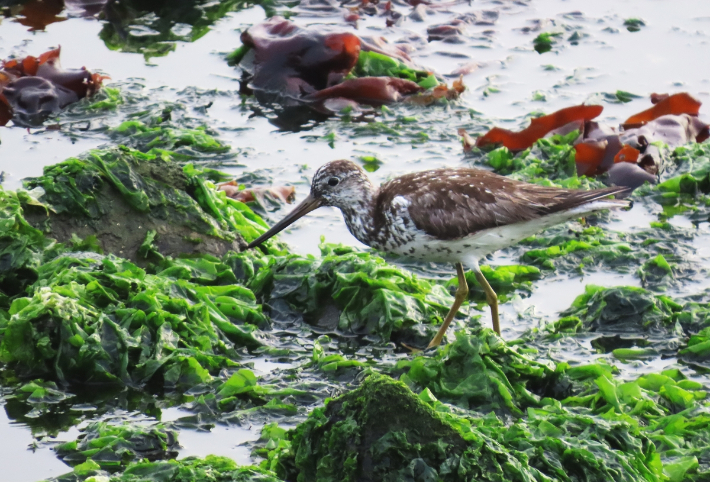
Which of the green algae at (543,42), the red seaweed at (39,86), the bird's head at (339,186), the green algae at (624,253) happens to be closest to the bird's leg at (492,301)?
the bird's head at (339,186)

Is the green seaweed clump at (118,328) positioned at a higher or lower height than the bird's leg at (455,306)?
higher

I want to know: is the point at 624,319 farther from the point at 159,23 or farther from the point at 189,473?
the point at 159,23

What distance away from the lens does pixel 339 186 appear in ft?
19.8

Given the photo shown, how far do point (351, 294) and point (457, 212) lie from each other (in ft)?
2.73

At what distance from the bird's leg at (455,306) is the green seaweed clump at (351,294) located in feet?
0.40

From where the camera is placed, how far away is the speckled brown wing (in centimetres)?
557

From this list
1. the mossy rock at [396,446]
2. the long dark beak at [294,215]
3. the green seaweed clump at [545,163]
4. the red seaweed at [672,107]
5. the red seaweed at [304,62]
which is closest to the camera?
the mossy rock at [396,446]

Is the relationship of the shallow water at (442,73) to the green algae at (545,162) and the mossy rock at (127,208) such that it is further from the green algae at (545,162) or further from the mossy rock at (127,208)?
the mossy rock at (127,208)

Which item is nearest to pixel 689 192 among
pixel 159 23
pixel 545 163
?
pixel 545 163

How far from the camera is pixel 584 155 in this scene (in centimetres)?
790

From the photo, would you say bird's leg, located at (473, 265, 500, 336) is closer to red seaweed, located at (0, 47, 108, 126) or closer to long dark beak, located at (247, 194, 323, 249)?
long dark beak, located at (247, 194, 323, 249)

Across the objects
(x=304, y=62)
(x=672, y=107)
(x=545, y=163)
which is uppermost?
(x=304, y=62)

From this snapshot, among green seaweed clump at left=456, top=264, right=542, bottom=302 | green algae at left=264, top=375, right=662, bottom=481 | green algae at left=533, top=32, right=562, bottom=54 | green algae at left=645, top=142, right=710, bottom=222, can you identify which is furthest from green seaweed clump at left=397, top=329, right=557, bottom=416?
green algae at left=533, top=32, right=562, bottom=54

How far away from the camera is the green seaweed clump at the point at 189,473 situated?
4031 mm
